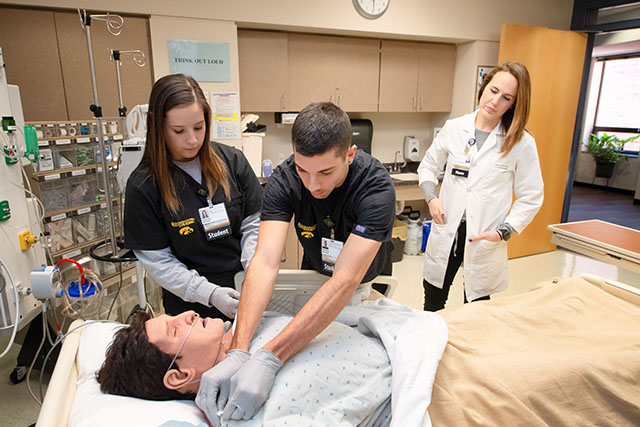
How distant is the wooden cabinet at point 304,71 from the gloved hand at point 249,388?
264 cm

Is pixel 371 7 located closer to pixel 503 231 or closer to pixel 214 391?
pixel 503 231

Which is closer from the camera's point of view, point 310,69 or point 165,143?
point 165,143

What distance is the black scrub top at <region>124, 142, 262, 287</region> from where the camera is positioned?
133cm

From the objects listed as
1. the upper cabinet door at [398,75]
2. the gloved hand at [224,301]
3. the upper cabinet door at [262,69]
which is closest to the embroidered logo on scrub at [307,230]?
the gloved hand at [224,301]

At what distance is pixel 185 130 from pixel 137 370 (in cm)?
73

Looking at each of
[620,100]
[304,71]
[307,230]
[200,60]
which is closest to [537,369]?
[307,230]

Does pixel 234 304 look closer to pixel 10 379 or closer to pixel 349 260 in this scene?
pixel 349 260

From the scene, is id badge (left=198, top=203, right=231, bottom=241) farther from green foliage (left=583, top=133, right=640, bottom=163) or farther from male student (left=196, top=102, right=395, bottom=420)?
green foliage (left=583, top=133, right=640, bottom=163)

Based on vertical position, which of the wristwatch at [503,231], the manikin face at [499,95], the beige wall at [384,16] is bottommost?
the wristwatch at [503,231]

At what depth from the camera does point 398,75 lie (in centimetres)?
366

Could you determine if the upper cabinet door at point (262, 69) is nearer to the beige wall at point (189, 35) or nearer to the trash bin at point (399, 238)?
the beige wall at point (189, 35)

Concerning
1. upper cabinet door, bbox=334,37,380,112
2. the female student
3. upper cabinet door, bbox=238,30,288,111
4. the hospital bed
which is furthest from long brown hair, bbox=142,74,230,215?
upper cabinet door, bbox=334,37,380,112

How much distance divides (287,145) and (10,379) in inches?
103

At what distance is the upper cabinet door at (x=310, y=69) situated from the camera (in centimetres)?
330
